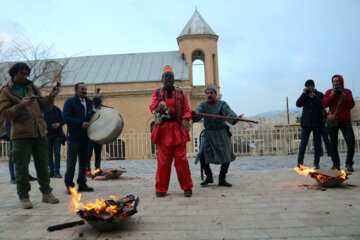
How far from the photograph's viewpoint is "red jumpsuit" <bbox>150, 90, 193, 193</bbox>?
466 centimetres

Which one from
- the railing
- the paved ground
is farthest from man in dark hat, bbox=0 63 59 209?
the railing

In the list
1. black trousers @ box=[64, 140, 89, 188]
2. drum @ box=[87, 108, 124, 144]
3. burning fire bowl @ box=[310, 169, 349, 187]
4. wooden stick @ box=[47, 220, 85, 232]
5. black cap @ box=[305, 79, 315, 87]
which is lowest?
wooden stick @ box=[47, 220, 85, 232]

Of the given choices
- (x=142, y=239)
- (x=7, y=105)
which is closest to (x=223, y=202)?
(x=142, y=239)

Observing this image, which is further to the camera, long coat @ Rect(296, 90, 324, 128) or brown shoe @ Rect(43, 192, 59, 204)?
long coat @ Rect(296, 90, 324, 128)

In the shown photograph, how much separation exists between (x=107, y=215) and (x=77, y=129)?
263 centimetres

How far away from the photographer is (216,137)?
546 centimetres

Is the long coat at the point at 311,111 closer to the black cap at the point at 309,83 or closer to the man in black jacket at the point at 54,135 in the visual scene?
the black cap at the point at 309,83

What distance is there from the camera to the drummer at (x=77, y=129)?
5113 mm

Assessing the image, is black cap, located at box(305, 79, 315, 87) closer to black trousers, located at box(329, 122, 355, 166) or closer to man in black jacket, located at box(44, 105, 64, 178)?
black trousers, located at box(329, 122, 355, 166)

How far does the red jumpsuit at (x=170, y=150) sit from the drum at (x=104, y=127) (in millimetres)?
688

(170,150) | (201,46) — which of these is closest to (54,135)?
(170,150)

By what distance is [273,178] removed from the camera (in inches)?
241

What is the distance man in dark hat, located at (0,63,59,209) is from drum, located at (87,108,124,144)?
837 millimetres

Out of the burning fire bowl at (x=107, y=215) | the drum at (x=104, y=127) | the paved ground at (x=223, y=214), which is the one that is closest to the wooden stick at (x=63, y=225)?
the paved ground at (x=223, y=214)
